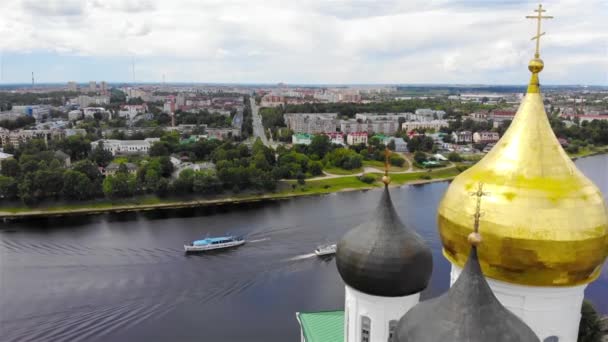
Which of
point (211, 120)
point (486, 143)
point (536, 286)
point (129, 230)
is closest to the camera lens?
point (536, 286)

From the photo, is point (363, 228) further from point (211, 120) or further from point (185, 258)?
point (211, 120)

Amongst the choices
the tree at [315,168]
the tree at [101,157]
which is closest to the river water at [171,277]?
the tree at [315,168]

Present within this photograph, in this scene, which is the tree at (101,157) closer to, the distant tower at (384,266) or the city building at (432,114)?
the distant tower at (384,266)

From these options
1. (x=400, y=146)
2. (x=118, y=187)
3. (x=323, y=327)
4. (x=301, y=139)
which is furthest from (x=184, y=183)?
(x=400, y=146)

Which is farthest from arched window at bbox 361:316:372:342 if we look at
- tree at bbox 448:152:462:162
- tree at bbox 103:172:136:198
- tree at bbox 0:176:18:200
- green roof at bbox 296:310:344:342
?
tree at bbox 448:152:462:162

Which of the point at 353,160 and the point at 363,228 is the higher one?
the point at 363,228

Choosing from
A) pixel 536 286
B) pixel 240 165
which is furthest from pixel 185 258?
pixel 536 286

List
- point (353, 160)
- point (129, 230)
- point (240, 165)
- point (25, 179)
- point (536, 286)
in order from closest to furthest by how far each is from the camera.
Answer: point (536, 286) → point (129, 230) → point (25, 179) → point (240, 165) → point (353, 160)
